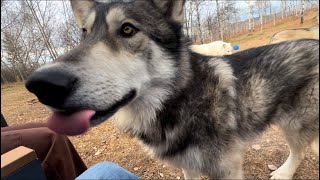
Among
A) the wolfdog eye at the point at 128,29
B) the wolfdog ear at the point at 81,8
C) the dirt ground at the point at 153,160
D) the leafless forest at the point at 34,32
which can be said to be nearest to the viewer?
the leafless forest at the point at 34,32

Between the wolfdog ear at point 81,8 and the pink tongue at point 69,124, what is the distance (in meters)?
1.19

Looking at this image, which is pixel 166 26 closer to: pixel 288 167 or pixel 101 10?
pixel 101 10

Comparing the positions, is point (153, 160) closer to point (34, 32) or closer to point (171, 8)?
point (171, 8)

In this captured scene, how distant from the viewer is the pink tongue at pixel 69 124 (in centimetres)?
125

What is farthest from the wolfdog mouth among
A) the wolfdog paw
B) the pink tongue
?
the wolfdog paw

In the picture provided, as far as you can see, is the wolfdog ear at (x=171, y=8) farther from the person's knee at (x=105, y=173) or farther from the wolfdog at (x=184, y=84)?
the person's knee at (x=105, y=173)

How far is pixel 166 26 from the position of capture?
1.97 metres

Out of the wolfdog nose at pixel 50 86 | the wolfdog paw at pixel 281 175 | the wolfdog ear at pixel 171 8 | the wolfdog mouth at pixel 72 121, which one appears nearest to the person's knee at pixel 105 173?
the wolfdog mouth at pixel 72 121

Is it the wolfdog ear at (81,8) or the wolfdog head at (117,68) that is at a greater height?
the wolfdog ear at (81,8)

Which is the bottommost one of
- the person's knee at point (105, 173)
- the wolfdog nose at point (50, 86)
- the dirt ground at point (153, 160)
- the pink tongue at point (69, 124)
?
the dirt ground at point (153, 160)

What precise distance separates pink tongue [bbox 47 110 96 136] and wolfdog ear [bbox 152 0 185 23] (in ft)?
3.65

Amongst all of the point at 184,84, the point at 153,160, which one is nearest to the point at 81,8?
the point at 184,84

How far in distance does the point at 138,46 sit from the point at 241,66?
3.17 feet

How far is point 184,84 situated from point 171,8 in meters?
0.62
